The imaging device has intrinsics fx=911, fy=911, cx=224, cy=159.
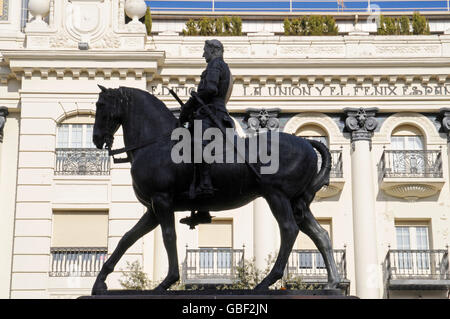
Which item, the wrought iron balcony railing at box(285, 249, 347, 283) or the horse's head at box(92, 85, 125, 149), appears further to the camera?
the wrought iron balcony railing at box(285, 249, 347, 283)

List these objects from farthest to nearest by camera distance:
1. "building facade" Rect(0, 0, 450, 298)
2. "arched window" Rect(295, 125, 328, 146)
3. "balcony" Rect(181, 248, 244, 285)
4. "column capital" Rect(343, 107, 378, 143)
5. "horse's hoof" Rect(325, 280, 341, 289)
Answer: "arched window" Rect(295, 125, 328, 146), "column capital" Rect(343, 107, 378, 143), "building facade" Rect(0, 0, 450, 298), "balcony" Rect(181, 248, 244, 285), "horse's hoof" Rect(325, 280, 341, 289)

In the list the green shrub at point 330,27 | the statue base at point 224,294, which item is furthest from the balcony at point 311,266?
the statue base at point 224,294

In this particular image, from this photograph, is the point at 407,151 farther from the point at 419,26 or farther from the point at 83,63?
the point at 83,63

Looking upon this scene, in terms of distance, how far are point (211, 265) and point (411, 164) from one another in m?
8.14

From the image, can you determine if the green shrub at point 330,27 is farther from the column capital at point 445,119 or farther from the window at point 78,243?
the window at point 78,243

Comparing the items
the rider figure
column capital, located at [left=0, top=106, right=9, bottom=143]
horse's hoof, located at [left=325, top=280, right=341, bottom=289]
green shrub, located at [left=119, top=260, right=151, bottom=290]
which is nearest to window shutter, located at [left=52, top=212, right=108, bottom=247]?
green shrub, located at [left=119, top=260, right=151, bottom=290]

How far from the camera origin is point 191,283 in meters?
30.8

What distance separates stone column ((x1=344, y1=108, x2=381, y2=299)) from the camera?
104 feet

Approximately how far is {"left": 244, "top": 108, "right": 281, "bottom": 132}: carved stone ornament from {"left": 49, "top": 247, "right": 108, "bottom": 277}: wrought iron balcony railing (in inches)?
278

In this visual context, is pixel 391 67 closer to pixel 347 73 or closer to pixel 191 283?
pixel 347 73

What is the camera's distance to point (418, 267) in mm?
32125

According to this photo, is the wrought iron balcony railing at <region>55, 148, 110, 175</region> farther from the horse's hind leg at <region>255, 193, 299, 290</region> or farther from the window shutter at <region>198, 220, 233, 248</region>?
the horse's hind leg at <region>255, 193, 299, 290</region>

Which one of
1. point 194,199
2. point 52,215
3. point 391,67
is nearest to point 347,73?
point 391,67

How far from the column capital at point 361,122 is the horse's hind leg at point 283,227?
70.2 feet
